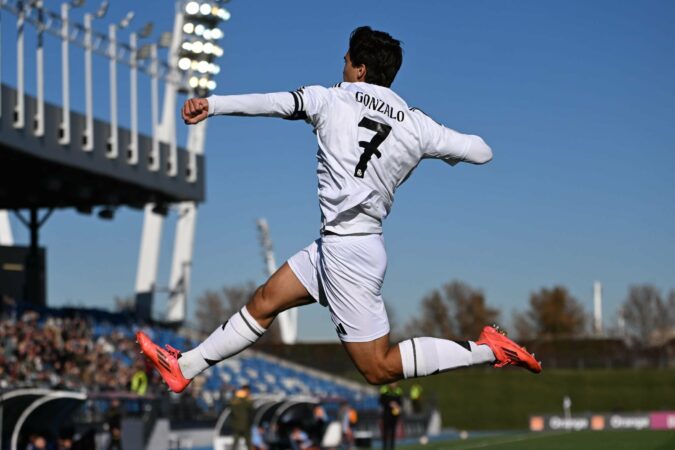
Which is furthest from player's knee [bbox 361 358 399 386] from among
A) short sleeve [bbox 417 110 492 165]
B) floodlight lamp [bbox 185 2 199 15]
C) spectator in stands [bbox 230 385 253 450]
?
floodlight lamp [bbox 185 2 199 15]

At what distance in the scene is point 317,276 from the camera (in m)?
7.57

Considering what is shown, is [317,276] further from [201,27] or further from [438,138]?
[201,27]

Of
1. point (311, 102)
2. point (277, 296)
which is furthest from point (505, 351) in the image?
point (311, 102)

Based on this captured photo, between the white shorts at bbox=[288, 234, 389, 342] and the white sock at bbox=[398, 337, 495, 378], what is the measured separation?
0.77 ft

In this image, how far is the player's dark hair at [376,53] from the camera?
7.38m

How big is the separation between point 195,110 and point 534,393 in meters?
52.0

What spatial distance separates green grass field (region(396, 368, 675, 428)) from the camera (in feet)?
186

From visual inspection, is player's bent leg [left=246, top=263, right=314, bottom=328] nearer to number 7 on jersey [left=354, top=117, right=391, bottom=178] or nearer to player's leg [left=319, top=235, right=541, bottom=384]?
player's leg [left=319, top=235, right=541, bottom=384]

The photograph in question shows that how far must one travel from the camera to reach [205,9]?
43.9 metres

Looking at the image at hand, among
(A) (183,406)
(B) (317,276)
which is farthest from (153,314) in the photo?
(B) (317,276)

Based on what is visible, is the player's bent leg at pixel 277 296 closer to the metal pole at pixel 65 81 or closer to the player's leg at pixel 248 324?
the player's leg at pixel 248 324

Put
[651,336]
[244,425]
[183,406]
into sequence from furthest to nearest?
[651,336]
[183,406]
[244,425]

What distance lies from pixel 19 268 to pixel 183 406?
463 inches

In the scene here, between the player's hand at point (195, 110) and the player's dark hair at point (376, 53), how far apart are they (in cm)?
110
